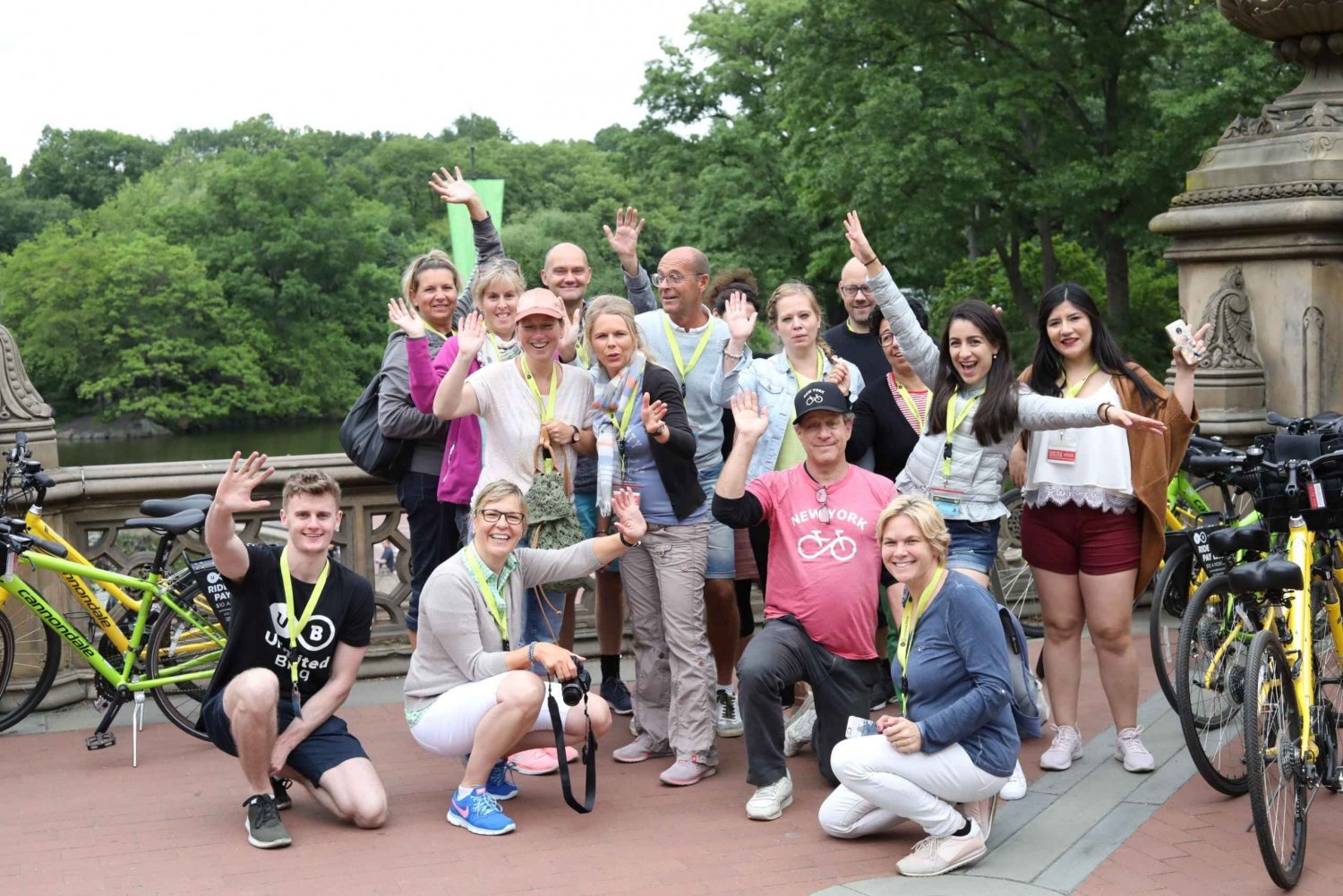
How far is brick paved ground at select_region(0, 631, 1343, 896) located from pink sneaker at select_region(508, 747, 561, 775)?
0.24 feet

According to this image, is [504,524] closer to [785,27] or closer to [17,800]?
[17,800]

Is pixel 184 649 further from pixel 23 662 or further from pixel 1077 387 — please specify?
pixel 1077 387

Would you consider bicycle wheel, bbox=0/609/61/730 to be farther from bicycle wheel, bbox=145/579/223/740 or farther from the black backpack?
the black backpack

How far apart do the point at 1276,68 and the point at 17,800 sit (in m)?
20.1

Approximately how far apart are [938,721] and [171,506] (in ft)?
11.8

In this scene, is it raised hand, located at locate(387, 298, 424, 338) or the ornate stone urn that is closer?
raised hand, located at locate(387, 298, 424, 338)

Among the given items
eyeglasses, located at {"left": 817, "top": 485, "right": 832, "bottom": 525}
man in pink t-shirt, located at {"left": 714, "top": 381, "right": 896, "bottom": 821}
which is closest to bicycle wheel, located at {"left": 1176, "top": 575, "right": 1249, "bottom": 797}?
man in pink t-shirt, located at {"left": 714, "top": 381, "right": 896, "bottom": 821}

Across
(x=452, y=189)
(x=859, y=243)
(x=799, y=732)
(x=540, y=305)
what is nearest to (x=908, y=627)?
(x=799, y=732)

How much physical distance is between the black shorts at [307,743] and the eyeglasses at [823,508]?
194 cm

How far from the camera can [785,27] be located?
31766mm

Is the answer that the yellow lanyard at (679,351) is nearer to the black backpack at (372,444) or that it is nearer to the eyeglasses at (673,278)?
the eyeglasses at (673,278)

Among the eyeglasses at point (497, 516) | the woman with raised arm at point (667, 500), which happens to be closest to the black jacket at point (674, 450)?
the woman with raised arm at point (667, 500)

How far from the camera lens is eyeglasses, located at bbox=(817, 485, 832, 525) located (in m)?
5.97

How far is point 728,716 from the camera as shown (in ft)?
22.7
